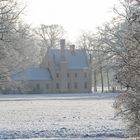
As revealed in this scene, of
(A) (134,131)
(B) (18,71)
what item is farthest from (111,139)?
(B) (18,71)

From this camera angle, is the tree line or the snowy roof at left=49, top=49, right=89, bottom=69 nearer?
the tree line

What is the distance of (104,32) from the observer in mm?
47906

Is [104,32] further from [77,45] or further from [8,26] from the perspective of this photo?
[77,45]

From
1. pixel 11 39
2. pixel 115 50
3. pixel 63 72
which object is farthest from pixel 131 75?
pixel 63 72

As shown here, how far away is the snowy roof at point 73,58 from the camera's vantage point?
11594 cm

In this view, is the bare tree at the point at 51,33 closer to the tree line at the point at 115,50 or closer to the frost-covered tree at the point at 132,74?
the tree line at the point at 115,50

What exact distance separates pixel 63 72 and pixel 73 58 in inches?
257

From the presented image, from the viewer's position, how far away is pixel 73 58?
391 ft

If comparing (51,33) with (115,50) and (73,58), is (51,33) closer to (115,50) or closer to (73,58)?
(73,58)

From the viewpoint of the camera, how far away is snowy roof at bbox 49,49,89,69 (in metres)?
116

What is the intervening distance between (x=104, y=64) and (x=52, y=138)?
32873 mm

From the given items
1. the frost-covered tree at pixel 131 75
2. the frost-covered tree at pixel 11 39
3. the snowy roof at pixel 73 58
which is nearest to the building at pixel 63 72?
the snowy roof at pixel 73 58

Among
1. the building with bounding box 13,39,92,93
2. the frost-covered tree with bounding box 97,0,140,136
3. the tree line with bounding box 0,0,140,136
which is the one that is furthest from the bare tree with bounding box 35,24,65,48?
the frost-covered tree with bounding box 97,0,140,136

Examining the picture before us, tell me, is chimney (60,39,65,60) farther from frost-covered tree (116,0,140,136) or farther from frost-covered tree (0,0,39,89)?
frost-covered tree (116,0,140,136)
